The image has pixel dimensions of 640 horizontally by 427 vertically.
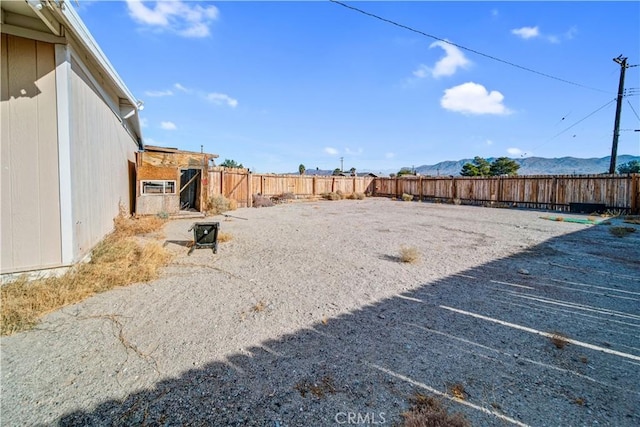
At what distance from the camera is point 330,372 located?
2.41m

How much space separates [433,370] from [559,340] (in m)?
1.47

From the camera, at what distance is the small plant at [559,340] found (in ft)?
9.20

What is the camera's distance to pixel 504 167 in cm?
4953

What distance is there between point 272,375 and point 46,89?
4862 millimetres

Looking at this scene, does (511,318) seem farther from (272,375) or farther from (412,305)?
(272,375)

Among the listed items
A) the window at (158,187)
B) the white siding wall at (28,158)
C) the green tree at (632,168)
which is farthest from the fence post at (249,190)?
the green tree at (632,168)

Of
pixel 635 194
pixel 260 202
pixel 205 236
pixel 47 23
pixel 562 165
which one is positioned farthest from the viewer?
pixel 562 165

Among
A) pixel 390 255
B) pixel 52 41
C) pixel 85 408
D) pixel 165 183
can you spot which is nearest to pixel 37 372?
pixel 85 408

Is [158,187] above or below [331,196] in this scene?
above

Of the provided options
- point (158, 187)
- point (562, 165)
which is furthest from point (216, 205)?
point (562, 165)

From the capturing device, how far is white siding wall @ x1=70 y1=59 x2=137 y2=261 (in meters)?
4.51

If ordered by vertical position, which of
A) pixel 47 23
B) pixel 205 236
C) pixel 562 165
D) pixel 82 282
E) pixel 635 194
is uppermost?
pixel 562 165

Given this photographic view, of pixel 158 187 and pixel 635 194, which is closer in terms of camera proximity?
pixel 158 187

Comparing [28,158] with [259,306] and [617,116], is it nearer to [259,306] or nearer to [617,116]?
[259,306]
